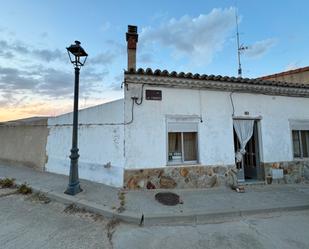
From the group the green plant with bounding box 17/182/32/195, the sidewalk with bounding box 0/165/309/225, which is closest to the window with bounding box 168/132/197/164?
the sidewalk with bounding box 0/165/309/225

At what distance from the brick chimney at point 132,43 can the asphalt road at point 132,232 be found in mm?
4841

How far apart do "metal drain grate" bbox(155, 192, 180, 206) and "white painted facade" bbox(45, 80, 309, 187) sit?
92cm

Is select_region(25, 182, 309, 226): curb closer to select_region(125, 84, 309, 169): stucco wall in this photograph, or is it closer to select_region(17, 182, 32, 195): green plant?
select_region(125, 84, 309, 169): stucco wall

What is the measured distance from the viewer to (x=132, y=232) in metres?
3.94

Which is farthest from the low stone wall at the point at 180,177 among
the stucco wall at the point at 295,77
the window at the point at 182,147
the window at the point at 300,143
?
the stucco wall at the point at 295,77

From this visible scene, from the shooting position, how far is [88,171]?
7.11 metres

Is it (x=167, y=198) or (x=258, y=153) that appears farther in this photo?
(x=258, y=153)

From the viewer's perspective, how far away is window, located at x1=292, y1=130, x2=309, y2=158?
8167mm

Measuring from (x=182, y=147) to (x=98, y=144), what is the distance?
297 cm

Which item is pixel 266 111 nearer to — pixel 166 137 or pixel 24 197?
pixel 166 137

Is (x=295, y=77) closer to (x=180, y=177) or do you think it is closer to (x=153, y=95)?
(x=153, y=95)

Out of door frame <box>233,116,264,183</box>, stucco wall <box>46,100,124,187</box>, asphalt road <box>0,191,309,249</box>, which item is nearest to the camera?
asphalt road <box>0,191,309,249</box>

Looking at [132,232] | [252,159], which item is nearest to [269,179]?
[252,159]

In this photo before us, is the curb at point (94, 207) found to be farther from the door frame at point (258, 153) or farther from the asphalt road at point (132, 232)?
the door frame at point (258, 153)
